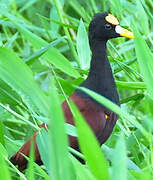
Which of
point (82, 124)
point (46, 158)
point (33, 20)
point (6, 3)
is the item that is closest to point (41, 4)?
point (33, 20)

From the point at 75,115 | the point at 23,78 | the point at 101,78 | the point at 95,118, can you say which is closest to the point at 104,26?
the point at 101,78

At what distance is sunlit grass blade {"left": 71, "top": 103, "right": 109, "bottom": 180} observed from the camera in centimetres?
108

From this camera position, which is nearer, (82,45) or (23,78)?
(23,78)

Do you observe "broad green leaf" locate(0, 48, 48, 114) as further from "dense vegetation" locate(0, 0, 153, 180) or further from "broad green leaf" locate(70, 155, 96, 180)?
"broad green leaf" locate(70, 155, 96, 180)

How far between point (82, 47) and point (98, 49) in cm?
12

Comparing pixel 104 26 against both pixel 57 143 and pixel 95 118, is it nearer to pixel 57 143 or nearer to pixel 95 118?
pixel 95 118

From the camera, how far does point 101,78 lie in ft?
6.86

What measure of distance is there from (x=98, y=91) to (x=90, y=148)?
98 cm

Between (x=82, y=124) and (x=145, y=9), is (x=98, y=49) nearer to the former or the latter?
(x=145, y=9)

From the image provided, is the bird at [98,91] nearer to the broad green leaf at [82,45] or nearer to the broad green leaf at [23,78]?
the broad green leaf at [82,45]

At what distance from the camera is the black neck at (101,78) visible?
2049mm

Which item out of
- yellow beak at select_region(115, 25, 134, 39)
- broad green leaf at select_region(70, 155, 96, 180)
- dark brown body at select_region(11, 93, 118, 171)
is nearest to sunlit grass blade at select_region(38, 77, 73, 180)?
broad green leaf at select_region(70, 155, 96, 180)

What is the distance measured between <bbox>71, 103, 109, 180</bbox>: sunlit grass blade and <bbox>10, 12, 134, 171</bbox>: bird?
80 cm

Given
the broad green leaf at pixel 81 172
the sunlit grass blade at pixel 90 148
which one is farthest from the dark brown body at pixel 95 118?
the sunlit grass blade at pixel 90 148
